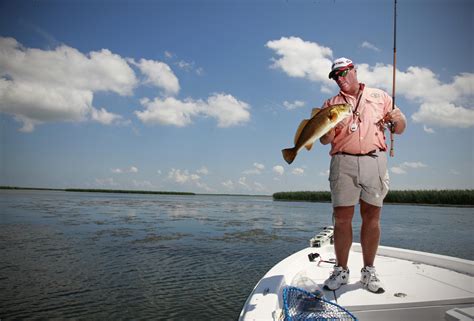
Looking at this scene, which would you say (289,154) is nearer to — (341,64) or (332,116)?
(332,116)

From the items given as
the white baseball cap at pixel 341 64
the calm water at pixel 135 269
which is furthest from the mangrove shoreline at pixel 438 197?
the white baseball cap at pixel 341 64

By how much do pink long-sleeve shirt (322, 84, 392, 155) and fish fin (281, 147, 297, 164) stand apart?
49 cm

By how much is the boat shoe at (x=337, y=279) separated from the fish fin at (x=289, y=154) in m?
1.26

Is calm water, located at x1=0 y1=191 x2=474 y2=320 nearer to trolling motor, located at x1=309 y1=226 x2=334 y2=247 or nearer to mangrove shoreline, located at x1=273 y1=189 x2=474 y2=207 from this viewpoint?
trolling motor, located at x1=309 y1=226 x2=334 y2=247

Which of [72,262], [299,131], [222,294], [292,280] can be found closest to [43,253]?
[72,262]

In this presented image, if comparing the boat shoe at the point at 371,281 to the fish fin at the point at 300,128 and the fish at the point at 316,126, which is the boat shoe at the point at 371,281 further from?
the fish fin at the point at 300,128

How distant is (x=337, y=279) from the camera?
10.5ft

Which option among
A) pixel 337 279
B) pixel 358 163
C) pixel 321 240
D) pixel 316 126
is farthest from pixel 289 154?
pixel 321 240

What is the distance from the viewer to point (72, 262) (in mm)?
7969

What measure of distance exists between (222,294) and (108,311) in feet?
6.55

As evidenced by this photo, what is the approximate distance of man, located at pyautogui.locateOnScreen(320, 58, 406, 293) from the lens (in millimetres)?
3180

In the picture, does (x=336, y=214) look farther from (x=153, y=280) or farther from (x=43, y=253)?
(x=43, y=253)

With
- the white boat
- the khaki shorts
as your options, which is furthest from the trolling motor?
the khaki shorts

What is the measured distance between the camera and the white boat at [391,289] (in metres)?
2.66
